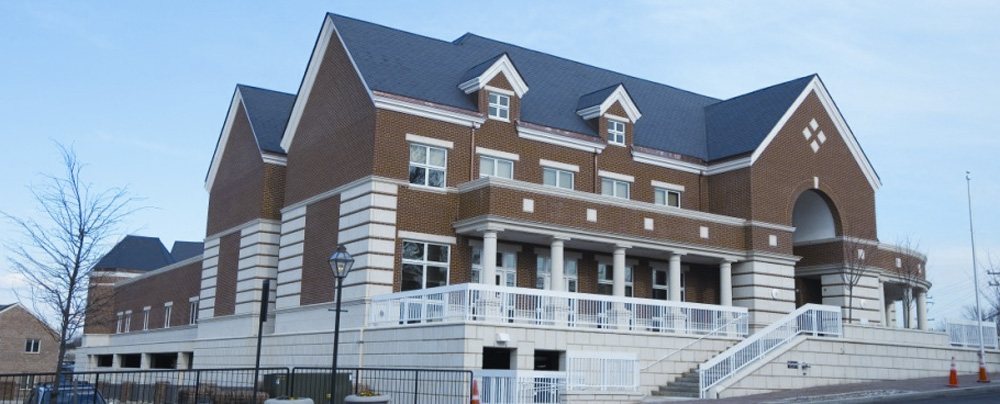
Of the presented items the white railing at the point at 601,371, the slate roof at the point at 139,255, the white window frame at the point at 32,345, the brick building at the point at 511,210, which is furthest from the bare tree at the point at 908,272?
the white window frame at the point at 32,345

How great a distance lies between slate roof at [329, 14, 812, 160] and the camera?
108ft

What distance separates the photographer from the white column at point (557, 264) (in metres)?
29.7

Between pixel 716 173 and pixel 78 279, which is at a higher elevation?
pixel 716 173

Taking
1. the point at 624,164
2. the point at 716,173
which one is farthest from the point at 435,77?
the point at 716,173

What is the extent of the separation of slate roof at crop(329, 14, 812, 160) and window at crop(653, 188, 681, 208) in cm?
172

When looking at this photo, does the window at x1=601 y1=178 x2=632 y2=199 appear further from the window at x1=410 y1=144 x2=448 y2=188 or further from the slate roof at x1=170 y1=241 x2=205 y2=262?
the slate roof at x1=170 y1=241 x2=205 y2=262

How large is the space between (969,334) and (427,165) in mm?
20859

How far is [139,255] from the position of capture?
7369 centimetres

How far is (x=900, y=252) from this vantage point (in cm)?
4106

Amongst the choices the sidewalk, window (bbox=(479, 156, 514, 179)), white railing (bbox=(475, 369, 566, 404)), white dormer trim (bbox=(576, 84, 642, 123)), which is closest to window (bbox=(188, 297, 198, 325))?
window (bbox=(479, 156, 514, 179))

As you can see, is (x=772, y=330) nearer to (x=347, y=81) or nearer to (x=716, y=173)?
(x=716, y=173)

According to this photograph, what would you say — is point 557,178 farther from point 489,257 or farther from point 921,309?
point 921,309

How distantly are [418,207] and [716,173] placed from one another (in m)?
13.9

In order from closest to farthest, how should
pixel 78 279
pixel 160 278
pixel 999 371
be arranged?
pixel 78 279, pixel 999 371, pixel 160 278
